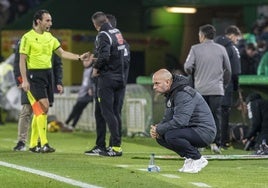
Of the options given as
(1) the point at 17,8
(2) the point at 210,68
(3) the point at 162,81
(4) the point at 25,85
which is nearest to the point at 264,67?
(2) the point at 210,68

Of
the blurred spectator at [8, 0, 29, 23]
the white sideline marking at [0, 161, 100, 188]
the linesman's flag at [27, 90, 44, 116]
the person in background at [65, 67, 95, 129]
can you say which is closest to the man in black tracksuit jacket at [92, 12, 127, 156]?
the linesman's flag at [27, 90, 44, 116]

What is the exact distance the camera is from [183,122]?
10.3 meters

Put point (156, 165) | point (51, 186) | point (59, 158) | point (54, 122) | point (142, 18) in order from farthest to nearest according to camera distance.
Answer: point (142, 18), point (54, 122), point (59, 158), point (156, 165), point (51, 186)

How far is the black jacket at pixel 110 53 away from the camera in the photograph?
1230 centimetres

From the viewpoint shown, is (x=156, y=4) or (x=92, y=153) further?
(x=156, y=4)

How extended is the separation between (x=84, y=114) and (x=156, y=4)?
631 centimetres

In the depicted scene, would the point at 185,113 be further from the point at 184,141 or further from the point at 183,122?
the point at 184,141

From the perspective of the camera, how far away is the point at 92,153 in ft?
42.1

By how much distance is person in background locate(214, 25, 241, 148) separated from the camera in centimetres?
1425

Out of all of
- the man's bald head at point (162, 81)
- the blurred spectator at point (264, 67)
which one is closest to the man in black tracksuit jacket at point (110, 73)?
the man's bald head at point (162, 81)

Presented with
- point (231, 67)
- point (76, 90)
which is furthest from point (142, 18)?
point (231, 67)

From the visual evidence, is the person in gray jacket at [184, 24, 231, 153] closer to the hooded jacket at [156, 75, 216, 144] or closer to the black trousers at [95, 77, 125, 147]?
the black trousers at [95, 77, 125, 147]

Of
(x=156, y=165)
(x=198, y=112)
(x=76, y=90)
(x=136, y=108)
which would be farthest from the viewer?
(x=76, y=90)

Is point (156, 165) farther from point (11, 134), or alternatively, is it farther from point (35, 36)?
point (11, 134)
